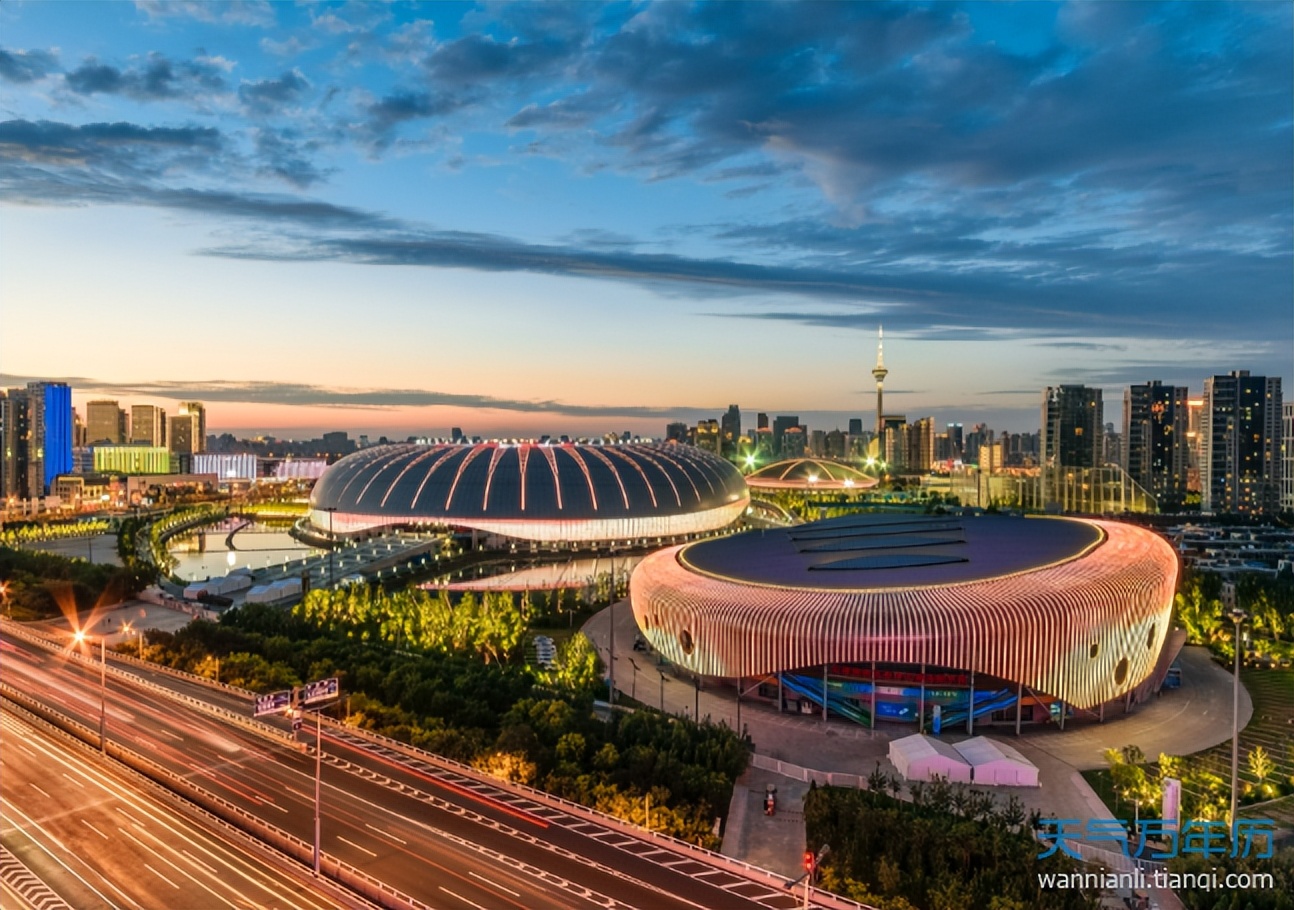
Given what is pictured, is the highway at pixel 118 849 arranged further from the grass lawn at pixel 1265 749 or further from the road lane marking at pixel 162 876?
the grass lawn at pixel 1265 749

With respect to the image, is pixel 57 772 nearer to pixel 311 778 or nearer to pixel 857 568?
pixel 311 778

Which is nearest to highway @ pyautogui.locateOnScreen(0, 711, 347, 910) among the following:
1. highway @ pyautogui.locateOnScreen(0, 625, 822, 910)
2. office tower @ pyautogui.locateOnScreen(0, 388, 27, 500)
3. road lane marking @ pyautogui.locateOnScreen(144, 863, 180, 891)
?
road lane marking @ pyautogui.locateOnScreen(144, 863, 180, 891)

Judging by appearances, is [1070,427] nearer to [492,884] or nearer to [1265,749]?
[1265,749]

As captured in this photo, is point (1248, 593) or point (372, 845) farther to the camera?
point (1248, 593)

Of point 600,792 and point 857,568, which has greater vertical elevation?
point 857,568

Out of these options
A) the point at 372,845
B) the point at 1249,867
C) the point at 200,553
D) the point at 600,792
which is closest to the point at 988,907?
the point at 1249,867

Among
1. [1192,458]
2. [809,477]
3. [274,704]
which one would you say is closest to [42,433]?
[809,477]

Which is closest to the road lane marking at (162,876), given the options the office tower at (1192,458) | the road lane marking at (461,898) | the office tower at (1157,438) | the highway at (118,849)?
the highway at (118,849)
